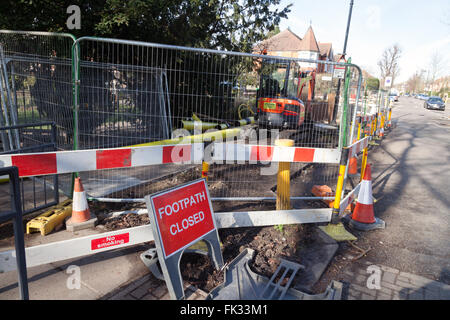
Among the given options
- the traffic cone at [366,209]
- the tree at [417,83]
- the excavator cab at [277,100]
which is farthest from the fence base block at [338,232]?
the tree at [417,83]

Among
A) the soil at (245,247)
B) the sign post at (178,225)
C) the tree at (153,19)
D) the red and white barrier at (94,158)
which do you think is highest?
the tree at (153,19)

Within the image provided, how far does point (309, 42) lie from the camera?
68312 millimetres

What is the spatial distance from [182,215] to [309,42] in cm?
7279

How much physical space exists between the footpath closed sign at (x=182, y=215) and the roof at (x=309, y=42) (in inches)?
2805

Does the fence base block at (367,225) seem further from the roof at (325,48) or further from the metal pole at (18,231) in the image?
the roof at (325,48)

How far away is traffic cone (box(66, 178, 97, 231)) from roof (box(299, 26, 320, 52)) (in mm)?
71098

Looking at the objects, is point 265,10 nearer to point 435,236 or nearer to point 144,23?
point 144,23

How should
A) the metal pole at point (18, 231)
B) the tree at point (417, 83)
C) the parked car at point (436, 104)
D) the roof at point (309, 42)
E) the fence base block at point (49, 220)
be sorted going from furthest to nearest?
the tree at point (417, 83), the roof at point (309, 42), the parked car at point (436, 104), the fence base block at point (49, 220), the metal pole at point (18, 231)

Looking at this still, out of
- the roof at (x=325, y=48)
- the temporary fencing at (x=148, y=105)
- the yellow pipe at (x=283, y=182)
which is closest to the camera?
the yellow pipe at (x=283, y=182)

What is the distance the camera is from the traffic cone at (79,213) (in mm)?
4059

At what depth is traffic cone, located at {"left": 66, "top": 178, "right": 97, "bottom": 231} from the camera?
160 inches

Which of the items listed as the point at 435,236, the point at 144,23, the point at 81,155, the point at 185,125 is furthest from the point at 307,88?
the point at 81,155

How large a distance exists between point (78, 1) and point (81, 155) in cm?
647

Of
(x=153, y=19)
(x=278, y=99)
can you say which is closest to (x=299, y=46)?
(x=278, y=99)
